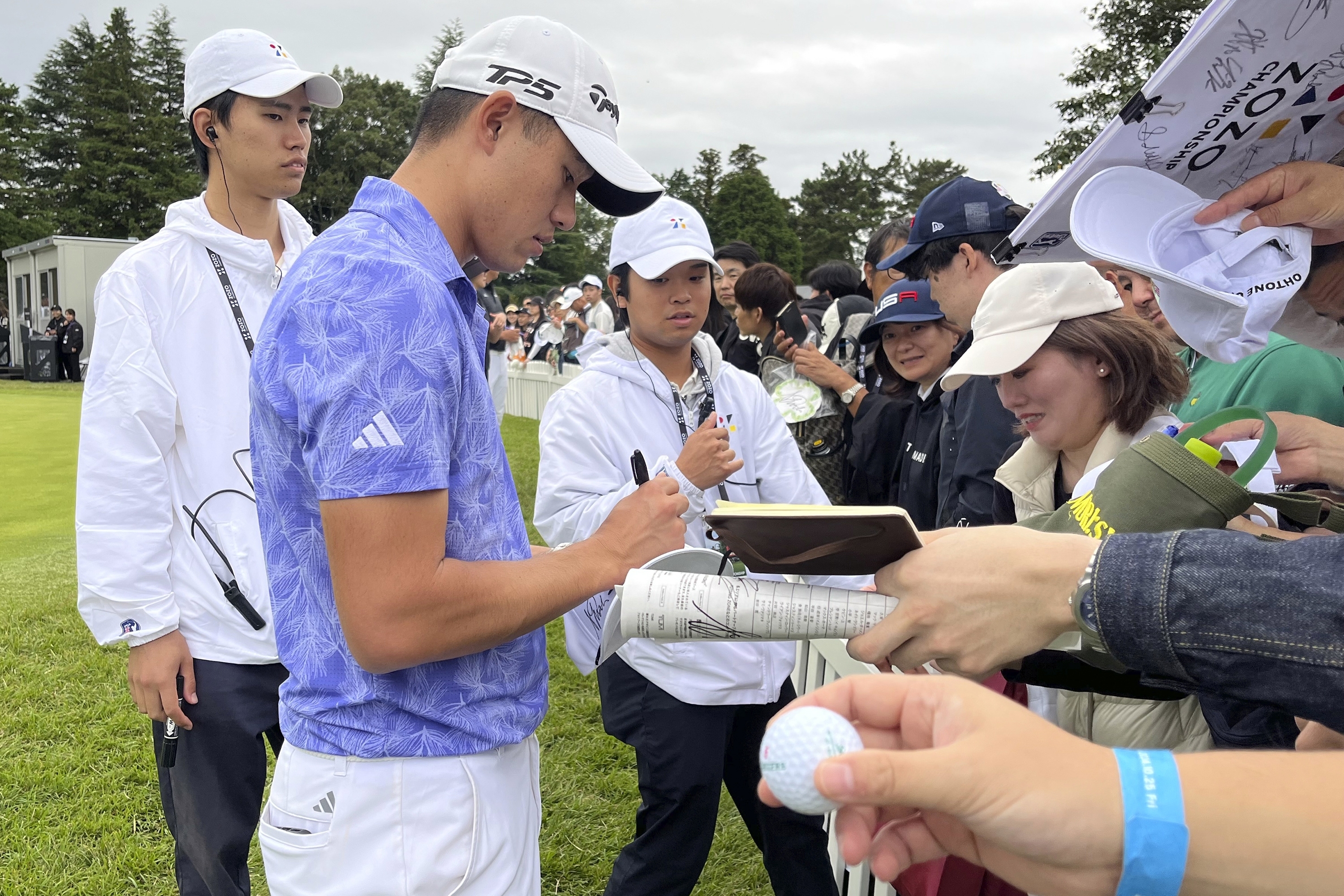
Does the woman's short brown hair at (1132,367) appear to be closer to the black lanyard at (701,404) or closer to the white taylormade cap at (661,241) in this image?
the black lanyard at (701,404)

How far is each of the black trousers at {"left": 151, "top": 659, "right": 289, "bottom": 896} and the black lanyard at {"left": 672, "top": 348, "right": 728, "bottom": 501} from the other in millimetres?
1513

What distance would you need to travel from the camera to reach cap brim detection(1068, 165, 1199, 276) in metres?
1.51

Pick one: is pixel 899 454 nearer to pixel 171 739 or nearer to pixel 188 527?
pixel 188 527

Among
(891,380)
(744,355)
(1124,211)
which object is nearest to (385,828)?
(1124,211)

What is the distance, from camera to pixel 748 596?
1.35 m

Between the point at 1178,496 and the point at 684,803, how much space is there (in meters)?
1.91

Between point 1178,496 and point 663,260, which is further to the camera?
point 663,260

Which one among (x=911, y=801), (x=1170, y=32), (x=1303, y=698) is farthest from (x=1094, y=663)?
(x=1170, y=32)

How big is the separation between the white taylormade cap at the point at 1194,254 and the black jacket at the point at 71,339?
3046 cm

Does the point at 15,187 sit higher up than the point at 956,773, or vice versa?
the point at 15,187

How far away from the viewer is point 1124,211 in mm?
1570

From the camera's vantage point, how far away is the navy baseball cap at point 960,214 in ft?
Answer: 11.9

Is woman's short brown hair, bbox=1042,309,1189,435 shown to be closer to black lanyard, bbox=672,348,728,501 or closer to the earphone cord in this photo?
black lanyard, bbox=672,348,728,501

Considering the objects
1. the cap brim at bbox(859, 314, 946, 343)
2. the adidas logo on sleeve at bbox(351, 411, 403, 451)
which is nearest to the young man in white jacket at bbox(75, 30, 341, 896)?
the adidas logo on sleeve at bbox(351, 411, 403, 451)
